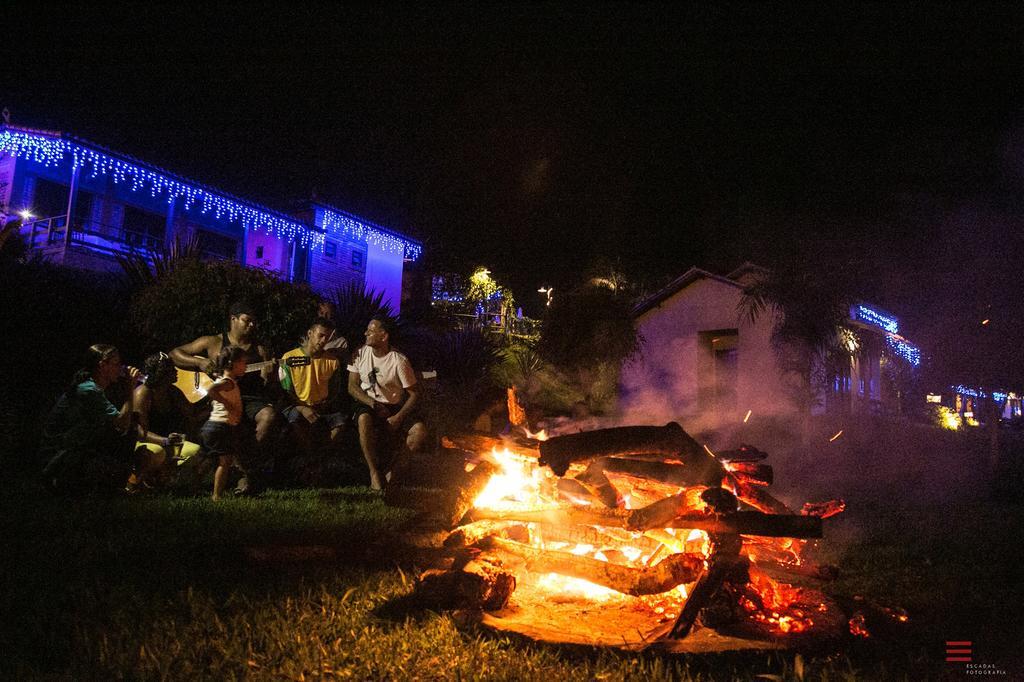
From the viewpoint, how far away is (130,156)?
15.8 m

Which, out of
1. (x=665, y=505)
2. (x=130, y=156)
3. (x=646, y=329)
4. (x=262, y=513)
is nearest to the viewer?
(x=665, y=505)

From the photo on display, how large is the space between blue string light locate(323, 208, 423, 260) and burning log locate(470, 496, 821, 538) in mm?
20731

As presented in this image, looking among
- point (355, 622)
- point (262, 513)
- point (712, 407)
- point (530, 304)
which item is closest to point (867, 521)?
point (355, 622)

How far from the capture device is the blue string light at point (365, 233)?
22844 millimetres

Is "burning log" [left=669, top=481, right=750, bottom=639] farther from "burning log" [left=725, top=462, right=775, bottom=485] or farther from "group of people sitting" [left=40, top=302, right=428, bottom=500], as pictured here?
"group of people sitting" [left=40, top=302, right=428, bottom=500]

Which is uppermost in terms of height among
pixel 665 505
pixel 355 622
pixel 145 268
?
pixel 145 268

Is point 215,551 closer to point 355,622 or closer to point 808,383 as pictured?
point 355,622

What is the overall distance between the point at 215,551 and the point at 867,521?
6.02 meters

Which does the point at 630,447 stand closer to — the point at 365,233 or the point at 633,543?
the point at 633,543

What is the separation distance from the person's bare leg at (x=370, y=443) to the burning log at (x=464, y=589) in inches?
135

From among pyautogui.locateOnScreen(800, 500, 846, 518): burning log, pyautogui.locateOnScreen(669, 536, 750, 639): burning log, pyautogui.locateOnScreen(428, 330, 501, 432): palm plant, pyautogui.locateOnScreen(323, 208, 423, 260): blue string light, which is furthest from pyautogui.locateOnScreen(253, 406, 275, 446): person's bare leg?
pyautogui.locateOnScreen(323, 208, 423, 260): blue string light

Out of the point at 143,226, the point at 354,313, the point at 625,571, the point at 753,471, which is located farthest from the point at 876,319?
the point at 143,226

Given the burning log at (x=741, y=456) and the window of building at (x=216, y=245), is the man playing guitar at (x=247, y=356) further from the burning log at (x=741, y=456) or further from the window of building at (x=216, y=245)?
the window of building at (x=216, y=245)

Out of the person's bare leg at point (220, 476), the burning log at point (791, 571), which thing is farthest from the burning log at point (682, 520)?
the person's bare leg at point (220, 476)
